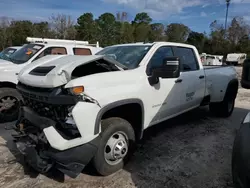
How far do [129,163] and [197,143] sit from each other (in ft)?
5.09

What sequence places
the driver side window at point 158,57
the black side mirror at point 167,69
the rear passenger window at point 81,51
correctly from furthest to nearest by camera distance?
the rear passenger window at point 81,51 → the driver side window at point 158,57 → the black side mirror at point 167,69

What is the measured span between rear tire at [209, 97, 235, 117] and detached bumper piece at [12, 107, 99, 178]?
14.0 feet

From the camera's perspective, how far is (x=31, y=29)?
30609 millimetres

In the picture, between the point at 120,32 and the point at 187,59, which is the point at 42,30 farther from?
the point at 187,59

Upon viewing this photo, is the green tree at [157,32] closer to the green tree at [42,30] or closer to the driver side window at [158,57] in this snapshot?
the green tree at [42,30]

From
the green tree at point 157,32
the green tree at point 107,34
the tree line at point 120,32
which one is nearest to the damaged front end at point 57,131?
the tree line at point 120,32

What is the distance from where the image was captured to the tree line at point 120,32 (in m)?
30.6

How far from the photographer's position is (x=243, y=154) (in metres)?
1.80

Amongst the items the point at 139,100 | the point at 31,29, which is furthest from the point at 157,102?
the point at 31,29

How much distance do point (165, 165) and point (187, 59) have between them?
2247 millimetres

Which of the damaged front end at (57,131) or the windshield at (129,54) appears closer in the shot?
the damaged front end at (57,131)

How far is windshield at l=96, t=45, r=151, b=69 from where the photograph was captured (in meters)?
3.59

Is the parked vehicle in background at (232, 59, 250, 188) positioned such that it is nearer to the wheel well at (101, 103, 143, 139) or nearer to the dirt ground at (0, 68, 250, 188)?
the dirt ground at (0, 68, 250, 188)

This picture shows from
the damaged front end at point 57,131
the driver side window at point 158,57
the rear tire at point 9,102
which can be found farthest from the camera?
the rear tire at point 9,102
